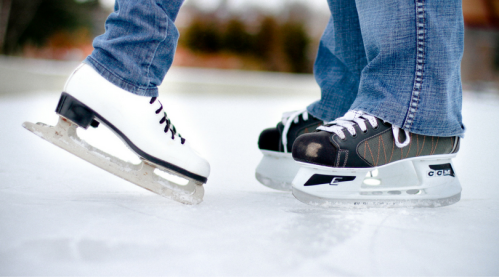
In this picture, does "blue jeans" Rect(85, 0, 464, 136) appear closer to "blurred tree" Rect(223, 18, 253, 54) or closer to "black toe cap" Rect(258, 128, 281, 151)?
"black toe cap" Rect(258, 128, 281, 151)

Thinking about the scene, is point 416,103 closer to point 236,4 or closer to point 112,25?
point 112,25

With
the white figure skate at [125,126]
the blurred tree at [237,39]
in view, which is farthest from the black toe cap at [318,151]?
the blurred tree at [237,39]

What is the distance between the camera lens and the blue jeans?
64 cm

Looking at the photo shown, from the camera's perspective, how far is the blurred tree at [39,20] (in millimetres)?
8656

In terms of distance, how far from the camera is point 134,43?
643 mm

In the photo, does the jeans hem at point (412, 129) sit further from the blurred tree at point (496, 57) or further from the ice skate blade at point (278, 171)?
the blurred tree at point (496, 57)

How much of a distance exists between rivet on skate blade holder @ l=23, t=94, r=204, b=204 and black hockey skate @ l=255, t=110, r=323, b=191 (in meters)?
0.22

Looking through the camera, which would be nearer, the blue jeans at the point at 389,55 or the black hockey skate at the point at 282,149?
the blue jeans at the point at 389,55

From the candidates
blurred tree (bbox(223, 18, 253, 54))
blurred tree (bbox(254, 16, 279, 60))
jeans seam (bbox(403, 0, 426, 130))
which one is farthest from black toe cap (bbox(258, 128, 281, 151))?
blurred tree (bbox(254, 16, 279, 60))

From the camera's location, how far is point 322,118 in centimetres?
86

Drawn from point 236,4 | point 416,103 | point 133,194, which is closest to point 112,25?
point 133,194

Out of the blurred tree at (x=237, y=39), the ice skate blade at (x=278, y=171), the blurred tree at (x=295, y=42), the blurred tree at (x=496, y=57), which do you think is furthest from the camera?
the blurred tree at (x=295, y=42)

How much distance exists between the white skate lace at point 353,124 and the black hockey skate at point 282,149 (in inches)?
6.2

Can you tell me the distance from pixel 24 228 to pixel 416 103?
689 millimetres
